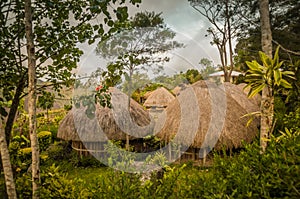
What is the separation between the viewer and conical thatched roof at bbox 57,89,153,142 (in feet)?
24.7

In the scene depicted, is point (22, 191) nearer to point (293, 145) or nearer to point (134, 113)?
point (293, 145)

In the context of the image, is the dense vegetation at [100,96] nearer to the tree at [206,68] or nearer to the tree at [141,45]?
the tree at [141,45]

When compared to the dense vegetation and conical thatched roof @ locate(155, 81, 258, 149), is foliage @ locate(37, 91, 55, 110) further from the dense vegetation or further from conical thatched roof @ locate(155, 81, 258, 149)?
conical thatched roof @ locate(155, 81, 258, 149)

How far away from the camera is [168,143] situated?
758cm

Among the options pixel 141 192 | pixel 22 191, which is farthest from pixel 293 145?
pixel 22 191

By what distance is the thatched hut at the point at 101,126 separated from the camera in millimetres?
7539

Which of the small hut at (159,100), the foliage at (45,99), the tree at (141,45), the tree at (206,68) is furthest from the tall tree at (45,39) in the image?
the tree at (206,68)

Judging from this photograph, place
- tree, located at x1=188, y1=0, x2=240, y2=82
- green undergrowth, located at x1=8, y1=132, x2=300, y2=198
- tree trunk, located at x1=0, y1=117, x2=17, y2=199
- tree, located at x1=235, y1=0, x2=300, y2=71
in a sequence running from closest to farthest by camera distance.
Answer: green undergrowth, located at x1=8, y1=132, x2=300, y2=198 → tree trunk, located at x1=0, y1=117, x2=17, y2=199 → tree, located at x1=235, y1=0, x2=300, y2=71 → tree, located at x1=188, y1=0, x2=240, y2=82

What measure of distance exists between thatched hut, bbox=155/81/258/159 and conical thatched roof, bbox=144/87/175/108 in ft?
29.0

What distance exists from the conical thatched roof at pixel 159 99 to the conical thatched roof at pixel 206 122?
28.8 ft

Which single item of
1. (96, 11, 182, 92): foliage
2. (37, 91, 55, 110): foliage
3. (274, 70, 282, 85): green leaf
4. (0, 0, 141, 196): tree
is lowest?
(37, 91, 55, 110): foliage

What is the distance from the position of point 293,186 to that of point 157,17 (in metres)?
11.2

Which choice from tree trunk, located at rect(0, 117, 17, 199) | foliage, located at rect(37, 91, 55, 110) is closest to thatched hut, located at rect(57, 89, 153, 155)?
foliage, located at rect(37, 91, 55, 110)

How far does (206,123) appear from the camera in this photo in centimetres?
698
